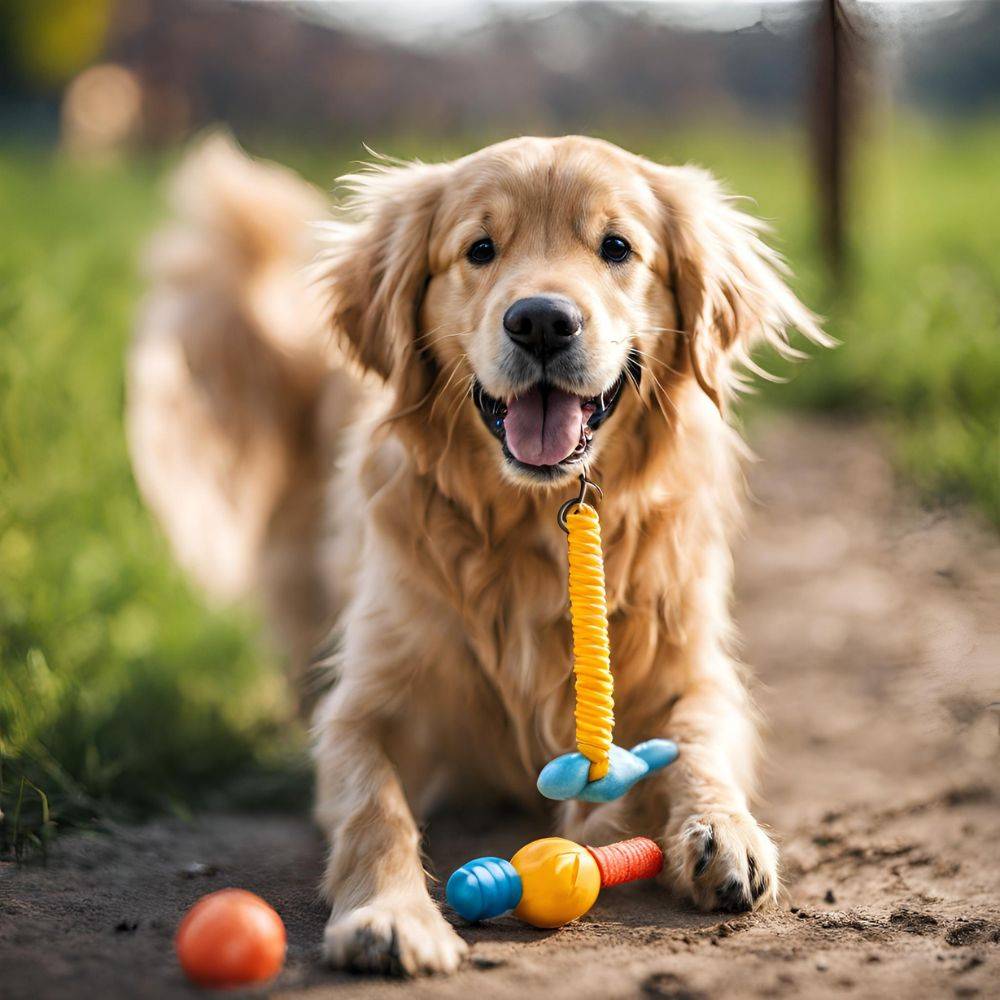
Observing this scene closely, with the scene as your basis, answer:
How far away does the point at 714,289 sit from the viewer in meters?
3.12

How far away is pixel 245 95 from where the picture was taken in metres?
11.4

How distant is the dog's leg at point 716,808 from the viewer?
2.53 meters

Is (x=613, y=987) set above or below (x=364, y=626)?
below

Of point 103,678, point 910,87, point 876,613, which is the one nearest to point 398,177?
point 103,678

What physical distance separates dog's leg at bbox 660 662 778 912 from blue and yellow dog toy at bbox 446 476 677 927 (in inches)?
2.4

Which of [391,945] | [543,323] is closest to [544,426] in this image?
[543,323]

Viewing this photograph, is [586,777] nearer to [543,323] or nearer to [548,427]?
[548,427]

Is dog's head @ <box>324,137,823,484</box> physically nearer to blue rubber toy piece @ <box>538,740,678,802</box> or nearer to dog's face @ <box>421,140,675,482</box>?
dog's face @ <box>421,140,675,482</box>

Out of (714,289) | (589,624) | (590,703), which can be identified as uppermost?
(714,289)

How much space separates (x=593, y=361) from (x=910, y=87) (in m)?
7.78

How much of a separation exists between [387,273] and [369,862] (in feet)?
5.00

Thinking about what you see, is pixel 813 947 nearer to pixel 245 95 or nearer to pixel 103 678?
pixel 103 678

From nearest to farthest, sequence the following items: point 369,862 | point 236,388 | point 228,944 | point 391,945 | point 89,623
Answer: point 228,944 < point 391,945 < point 369,862 < point 89,623 < point 236,388

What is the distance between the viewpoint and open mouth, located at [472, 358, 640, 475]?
2756 mm
